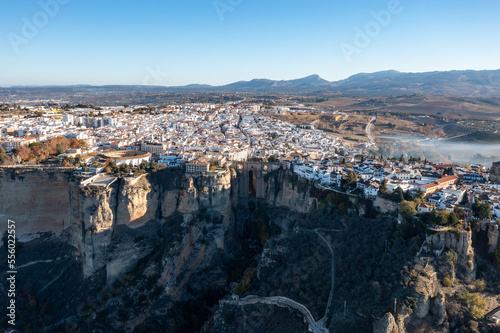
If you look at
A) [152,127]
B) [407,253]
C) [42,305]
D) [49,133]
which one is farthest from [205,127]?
[407,253]

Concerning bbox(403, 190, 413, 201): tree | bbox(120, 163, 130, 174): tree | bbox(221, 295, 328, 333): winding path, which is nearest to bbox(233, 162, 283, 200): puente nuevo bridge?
bbox(120, 163, 130, 174): tree

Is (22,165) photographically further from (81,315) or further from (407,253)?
(407,253)

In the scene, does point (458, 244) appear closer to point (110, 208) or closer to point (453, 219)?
point (453, 219)

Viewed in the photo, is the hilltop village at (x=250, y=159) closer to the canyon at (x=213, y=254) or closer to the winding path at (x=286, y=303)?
the canyon at (x=213, y=254)

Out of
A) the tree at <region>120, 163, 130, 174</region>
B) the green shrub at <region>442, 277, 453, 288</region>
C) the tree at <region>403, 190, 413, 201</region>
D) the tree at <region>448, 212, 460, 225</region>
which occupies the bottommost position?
the green shrub at <region>442, 277, 453, 288</region>

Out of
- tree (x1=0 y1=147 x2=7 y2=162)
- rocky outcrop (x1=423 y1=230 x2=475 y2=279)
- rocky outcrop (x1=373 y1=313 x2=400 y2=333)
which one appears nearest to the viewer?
rocky outcrop (x1=373 y1=313 x2=400 y2=333)

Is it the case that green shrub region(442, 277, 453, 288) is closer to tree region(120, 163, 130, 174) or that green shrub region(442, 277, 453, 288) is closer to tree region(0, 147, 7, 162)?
tree region(120, 163, 130, 174)

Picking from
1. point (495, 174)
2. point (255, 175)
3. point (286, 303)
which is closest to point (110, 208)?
point (255, 175)
